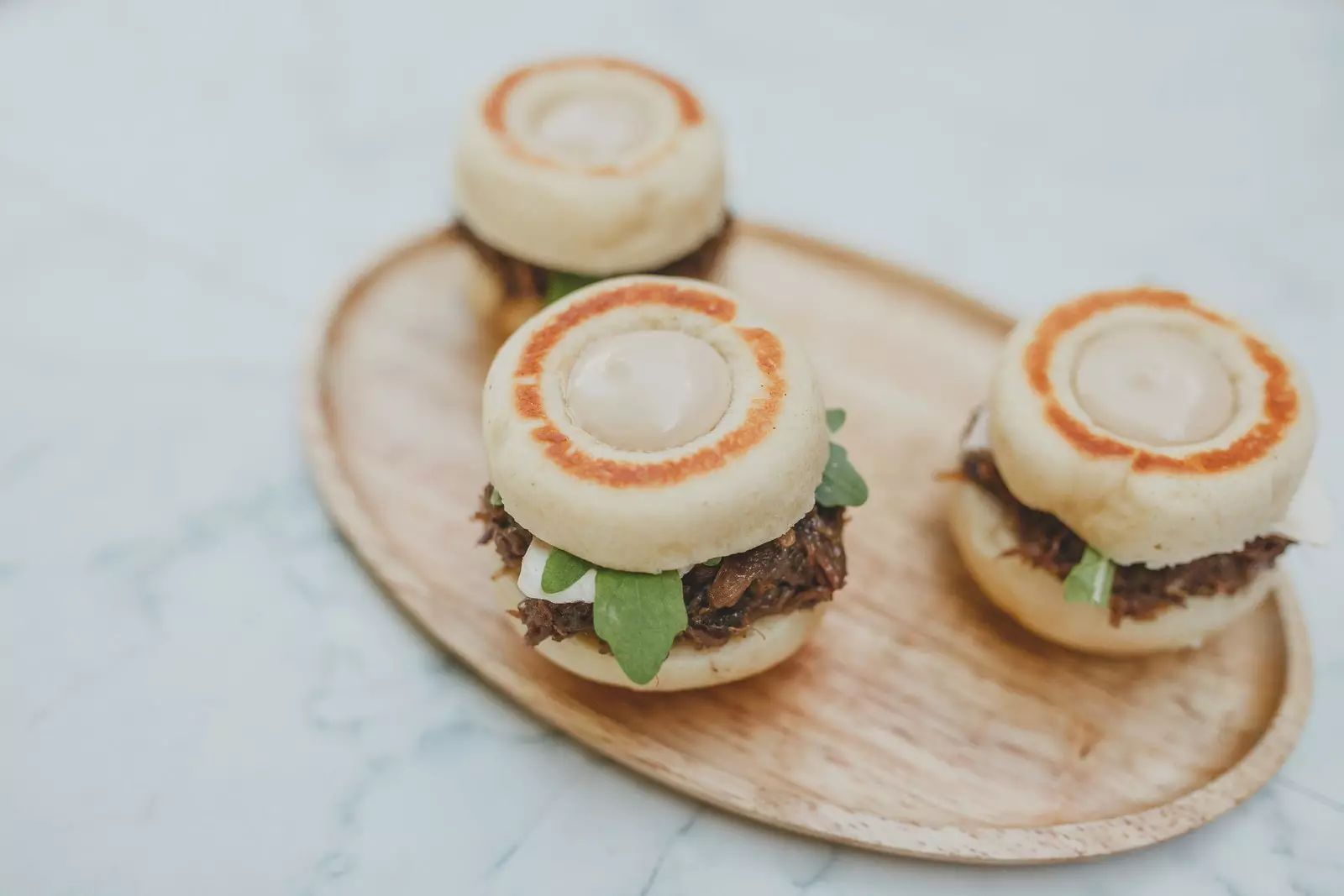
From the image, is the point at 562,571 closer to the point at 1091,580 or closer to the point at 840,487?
the point at 840,487

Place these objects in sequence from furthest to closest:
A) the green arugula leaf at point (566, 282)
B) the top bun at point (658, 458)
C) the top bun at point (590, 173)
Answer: the green arugula leaf at point (566, 282) < the top bun at point (590, 173) < the top bun at point (658, 458)

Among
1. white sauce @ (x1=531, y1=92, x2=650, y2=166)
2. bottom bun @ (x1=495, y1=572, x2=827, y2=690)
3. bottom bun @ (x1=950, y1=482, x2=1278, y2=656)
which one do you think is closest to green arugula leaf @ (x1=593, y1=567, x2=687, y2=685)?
bottom bun @ (x1=495, y1=572, x2=827, y2=690)

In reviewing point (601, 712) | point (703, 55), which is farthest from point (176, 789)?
point (703, 55)

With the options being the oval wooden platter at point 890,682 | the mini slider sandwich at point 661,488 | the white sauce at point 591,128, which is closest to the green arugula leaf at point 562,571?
the mini slider sandwich at point 661,488

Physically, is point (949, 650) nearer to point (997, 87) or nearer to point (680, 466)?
point (680, 466)

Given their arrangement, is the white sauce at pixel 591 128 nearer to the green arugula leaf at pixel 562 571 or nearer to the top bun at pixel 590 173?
the top bun at pixel 590 173
